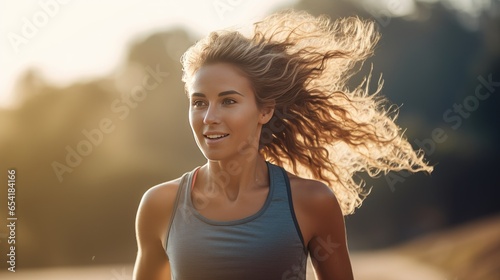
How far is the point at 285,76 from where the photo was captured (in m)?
3.88

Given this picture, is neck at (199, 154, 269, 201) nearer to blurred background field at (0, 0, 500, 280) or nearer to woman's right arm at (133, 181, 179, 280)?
woman's right arm at (133, 181, 179, 280)

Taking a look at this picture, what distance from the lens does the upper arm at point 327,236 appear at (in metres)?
3.58

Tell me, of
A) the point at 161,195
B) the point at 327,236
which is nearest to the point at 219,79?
the point at 161,195

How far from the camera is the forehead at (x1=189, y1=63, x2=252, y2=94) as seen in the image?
11.6ft

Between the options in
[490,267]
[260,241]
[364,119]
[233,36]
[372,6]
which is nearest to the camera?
[260,241]

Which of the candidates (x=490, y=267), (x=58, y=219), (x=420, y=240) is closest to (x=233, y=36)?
(x=490, y=267)

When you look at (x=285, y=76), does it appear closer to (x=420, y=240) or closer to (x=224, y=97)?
(x=224, y=97)

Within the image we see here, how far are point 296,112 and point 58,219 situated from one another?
1058 centimetres

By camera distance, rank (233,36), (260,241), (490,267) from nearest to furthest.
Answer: (260,241)
(233,36)
(490,267)

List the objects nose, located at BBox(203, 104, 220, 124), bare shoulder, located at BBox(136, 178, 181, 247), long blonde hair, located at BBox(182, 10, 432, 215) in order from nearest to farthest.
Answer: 1. nose, located at BBox(203, 104, 220, 124)
2. bare shoulder, located at BBox(136, 178, 181, 247)
3. long blonde hair, located at BBox(182, 10, 432, 215)

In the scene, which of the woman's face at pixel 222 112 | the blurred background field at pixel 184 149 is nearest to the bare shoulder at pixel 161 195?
the woman's face at pixel 222 112

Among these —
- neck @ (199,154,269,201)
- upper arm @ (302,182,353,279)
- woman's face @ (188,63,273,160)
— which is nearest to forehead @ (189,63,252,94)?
woman's face @ (188,63,273,160)

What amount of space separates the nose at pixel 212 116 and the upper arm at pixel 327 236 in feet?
1.82

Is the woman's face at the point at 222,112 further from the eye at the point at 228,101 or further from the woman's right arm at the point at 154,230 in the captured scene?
the woman's right arm at the point at 154,230
